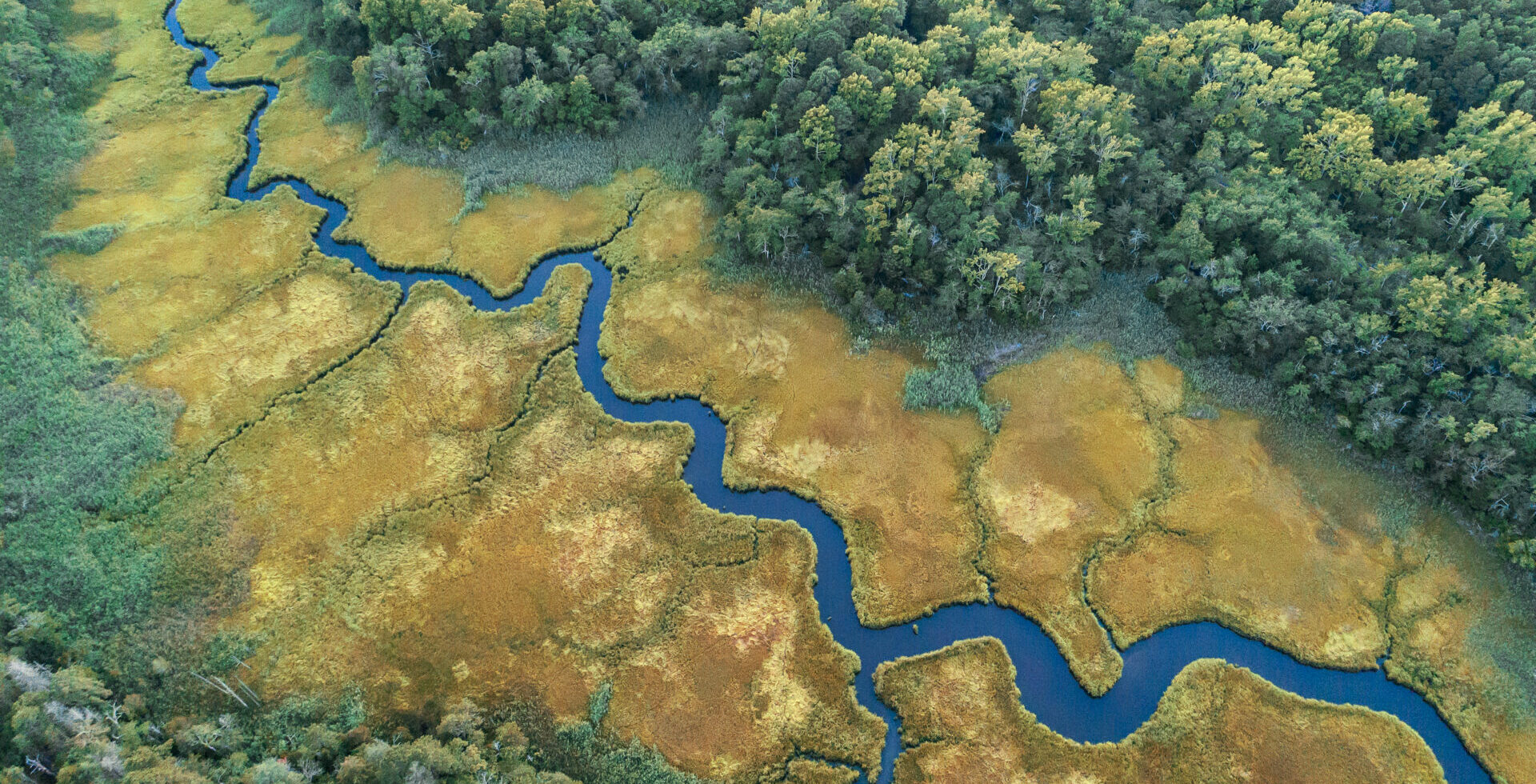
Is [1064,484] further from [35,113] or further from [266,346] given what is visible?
[35,113]

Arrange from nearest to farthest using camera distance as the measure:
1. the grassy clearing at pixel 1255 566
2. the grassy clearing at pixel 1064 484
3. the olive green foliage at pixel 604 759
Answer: the olive green foliage at pixel 604 759 < the grassy clearing at pixel 1255 566 < the grassy clearing at pixel 1064 484

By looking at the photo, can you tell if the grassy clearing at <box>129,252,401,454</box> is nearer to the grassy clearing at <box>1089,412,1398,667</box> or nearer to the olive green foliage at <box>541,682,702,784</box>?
the olive green foliage at <box>541,682,702,784</box>

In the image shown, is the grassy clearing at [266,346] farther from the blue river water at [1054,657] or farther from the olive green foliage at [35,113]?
the blue river water at [1054,657]

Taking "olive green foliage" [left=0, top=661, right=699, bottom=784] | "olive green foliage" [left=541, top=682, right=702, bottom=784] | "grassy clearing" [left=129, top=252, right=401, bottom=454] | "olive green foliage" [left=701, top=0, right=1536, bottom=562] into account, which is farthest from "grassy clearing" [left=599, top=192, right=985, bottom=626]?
"grassy clearing" [left=129, top=252, right=401, bottom=454]

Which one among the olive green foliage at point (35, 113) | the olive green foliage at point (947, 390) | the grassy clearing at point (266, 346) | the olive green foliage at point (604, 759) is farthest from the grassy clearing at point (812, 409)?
the olive green foliage at point (35, 113)

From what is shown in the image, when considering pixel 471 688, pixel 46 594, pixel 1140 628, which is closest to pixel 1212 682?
pixel 1140 628

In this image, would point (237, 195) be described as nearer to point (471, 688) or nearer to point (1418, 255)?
point (471, 688)
